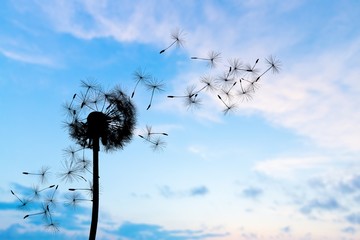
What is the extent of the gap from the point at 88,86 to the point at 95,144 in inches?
125

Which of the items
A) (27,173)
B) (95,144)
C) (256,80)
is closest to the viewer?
(256,80)

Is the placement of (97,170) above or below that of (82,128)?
below

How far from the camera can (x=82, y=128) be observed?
24.8 meters

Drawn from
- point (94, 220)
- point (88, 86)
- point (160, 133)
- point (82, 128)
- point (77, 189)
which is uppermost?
point (88, 86)

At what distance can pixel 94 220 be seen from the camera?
22.2 metres

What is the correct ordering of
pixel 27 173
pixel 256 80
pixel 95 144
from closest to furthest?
pixel 256 80, pixel 27 173, pixel 95 144

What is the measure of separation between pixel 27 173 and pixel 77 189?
7.81 feet

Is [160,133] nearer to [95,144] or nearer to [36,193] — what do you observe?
[95,144]

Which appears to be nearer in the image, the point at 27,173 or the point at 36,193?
the point at 27,173

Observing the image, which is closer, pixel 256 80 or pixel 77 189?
pixel 256 80

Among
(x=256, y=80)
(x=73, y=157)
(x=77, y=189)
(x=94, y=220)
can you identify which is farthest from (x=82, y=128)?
(x=256, y=80)

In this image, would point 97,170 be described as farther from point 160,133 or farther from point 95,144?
point 160,133

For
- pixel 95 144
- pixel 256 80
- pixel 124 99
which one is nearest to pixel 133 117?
pixel 124 99

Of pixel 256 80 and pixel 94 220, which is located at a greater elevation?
pixel 256 80
